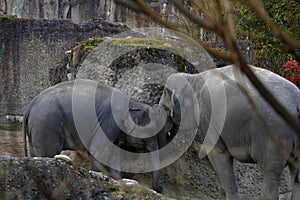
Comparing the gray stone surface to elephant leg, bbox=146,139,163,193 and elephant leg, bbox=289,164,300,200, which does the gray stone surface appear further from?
elephant leg, bbox=146,139,163,193

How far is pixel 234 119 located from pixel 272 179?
51 cm

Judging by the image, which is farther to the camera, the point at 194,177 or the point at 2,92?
the point at 2,92

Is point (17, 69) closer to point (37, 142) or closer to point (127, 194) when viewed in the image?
point (37, 142)

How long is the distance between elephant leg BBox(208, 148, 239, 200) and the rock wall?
1203 cm

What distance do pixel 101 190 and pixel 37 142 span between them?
8.29ft

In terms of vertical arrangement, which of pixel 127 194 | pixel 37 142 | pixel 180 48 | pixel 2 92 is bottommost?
pixel 2 92

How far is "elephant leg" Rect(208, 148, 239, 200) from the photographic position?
16.0 feet

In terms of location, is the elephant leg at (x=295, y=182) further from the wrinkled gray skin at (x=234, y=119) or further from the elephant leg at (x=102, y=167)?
the elephant leg at (x=102, y=167)

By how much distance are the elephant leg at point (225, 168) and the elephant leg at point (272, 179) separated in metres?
0.41

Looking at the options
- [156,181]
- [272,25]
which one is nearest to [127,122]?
[156,181]

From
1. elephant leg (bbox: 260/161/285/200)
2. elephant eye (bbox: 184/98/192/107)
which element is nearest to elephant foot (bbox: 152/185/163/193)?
elephant eye (bbox: 184/98/192/107)

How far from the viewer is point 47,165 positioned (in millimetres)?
2479

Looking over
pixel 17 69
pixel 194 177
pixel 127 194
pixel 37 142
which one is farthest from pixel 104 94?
pixel 17 69

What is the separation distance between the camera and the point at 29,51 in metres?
17.0
